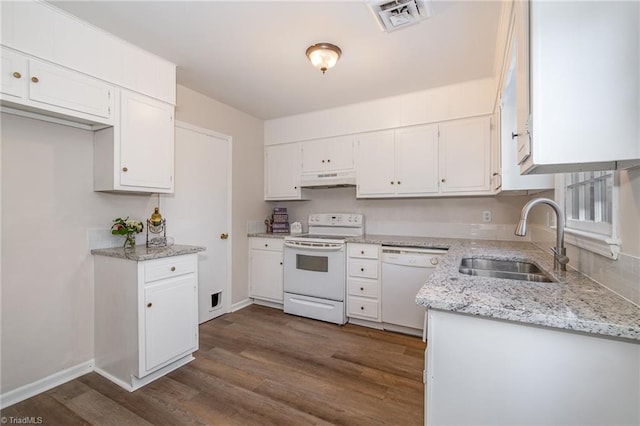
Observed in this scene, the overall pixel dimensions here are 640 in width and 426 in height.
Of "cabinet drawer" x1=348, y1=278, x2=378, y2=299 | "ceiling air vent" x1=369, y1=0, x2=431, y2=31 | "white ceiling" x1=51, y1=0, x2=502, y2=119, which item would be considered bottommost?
"cabinet drawer" x1=348, y1=278, x2=378, y2=299

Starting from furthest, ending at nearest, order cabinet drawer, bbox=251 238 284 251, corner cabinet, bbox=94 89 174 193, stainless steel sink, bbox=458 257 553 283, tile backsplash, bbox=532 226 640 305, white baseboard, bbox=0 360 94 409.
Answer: cabinet drawer, bbox=251 238 284 251 < corner cabinet, bbox=94 89 174 193 < white baseboard, bbox=0 360 94 409 < stainless steel sink, bbox=458 257 553 283 < tile backsplash, bbox=532 226 640 305

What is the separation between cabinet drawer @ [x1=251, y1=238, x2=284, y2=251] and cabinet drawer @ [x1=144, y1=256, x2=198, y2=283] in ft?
4.33

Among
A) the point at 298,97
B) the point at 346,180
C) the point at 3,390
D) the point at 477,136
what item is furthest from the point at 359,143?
the point at 3,390

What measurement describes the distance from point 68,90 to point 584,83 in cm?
265

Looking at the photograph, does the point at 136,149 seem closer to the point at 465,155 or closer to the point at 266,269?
the point at 266,269

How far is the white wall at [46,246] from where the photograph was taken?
6.08 ft

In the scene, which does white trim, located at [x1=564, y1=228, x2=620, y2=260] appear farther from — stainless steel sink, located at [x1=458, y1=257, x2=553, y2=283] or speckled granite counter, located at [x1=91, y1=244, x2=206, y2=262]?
speckled granite counter, located at [x1=91, y1=244, x2=206, y2=262]

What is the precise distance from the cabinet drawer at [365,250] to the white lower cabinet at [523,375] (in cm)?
198

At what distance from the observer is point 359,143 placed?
134 inches

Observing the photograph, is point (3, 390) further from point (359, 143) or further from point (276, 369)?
point (359, 143)

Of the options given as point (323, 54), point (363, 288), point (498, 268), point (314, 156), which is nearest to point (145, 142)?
point (323, 54)

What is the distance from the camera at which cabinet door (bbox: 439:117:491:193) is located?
280 centimetres

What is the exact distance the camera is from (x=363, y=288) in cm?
305

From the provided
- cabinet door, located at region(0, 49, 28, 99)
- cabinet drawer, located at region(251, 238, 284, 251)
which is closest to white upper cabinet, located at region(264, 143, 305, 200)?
cabinet drawer, located at region(251, 238, 284, 251)
